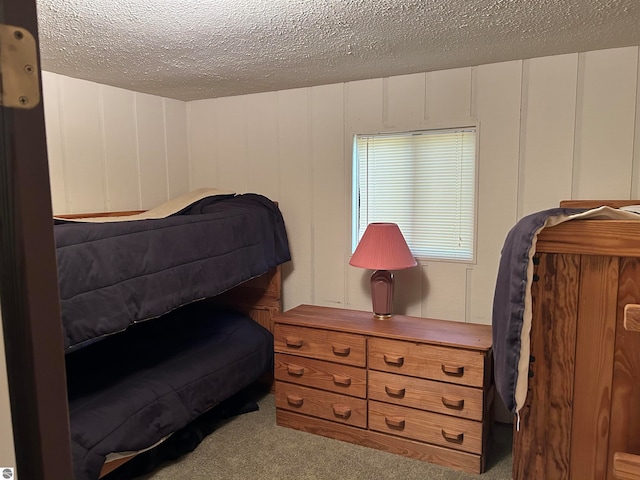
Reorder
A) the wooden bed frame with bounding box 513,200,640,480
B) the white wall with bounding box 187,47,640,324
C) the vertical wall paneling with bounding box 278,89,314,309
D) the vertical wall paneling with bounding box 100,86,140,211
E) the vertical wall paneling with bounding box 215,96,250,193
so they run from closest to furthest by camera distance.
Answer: the wooden bed frame with bounding box 513,200,640,480 < the white wall with bounding box 187,47,640,324 < the vertical wall paneling with bounding box 100,86,140,211 < the vertical wall paneling with bounding box 278,89,314,309 < the vertical wall paneling with bounding box 215,96,250,193

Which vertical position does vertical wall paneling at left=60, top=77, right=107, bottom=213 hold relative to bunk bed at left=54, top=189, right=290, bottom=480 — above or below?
above

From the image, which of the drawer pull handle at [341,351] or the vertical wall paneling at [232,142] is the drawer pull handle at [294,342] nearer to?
the drawer pull handle at [341,351]

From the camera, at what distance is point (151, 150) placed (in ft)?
10.7

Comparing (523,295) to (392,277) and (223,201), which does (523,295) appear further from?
(223,201)

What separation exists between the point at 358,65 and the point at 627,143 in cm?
139

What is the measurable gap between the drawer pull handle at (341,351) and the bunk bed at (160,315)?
0.59m

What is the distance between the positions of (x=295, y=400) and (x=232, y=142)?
71.6 inches

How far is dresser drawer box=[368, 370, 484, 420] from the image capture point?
7.28ft

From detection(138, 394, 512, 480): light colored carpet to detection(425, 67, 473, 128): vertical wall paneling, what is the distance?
1.77 m

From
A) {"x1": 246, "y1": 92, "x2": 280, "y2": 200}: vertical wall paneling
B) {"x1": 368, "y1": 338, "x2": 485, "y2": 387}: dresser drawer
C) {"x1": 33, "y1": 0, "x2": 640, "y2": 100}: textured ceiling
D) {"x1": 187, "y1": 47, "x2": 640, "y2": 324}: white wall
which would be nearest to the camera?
{"x1": 33, "y1": 0, "x2": 640, "y2": 100}: textured ceiling

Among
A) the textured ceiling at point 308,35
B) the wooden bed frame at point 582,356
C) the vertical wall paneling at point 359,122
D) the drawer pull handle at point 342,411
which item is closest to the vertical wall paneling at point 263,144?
the textured ceiling at point 308,35

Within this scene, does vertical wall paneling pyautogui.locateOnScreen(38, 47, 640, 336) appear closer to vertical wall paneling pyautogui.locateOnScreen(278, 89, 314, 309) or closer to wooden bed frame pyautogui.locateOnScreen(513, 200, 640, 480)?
vertical wall paneling pyautogui.locateOnScreen(278, 89, 314, 309)

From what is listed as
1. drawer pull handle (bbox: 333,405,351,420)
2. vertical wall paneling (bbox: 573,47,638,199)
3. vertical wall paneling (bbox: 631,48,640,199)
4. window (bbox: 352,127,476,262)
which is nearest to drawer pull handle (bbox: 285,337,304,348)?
drawer pull handle (bbox: 333,405,351,420)

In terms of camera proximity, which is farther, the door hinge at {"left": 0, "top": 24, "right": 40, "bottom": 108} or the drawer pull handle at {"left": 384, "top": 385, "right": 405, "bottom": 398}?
the drawer pull handle at {"left": 384, "top": 385, "right": 405, "bottom": 398}
